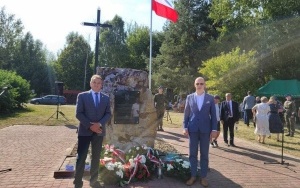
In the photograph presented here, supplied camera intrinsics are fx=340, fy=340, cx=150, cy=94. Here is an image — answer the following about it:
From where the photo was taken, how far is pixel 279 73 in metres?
30.7

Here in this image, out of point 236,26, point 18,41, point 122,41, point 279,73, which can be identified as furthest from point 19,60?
point 279,73

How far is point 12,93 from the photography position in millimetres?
24422

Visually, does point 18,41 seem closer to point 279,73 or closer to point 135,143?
point 279,73

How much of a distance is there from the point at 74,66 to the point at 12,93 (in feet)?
128

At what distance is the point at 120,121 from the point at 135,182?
259 centimetres

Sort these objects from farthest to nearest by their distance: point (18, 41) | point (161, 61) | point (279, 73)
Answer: point (18, 41)
point (161, 61)
point (279, 73)

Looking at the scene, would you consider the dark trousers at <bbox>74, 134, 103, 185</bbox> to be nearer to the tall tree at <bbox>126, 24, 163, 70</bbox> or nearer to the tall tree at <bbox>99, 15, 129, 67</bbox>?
the tall tree at <bbox>99, 15, 129, 67</bbox>

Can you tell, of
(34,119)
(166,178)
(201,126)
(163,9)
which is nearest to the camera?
(201,126)

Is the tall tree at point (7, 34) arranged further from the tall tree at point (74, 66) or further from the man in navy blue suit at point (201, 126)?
the man in navy blue suit at point (201, 126)

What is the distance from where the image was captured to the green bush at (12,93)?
896 inches

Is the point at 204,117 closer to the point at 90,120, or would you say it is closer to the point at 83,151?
the point at 90,120

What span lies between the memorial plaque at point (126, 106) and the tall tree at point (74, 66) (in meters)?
54.2

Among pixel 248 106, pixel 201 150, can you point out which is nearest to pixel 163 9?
pixel 201 150

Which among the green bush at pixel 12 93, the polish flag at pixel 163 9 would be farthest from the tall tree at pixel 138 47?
the polish flag at pixel 163 9
